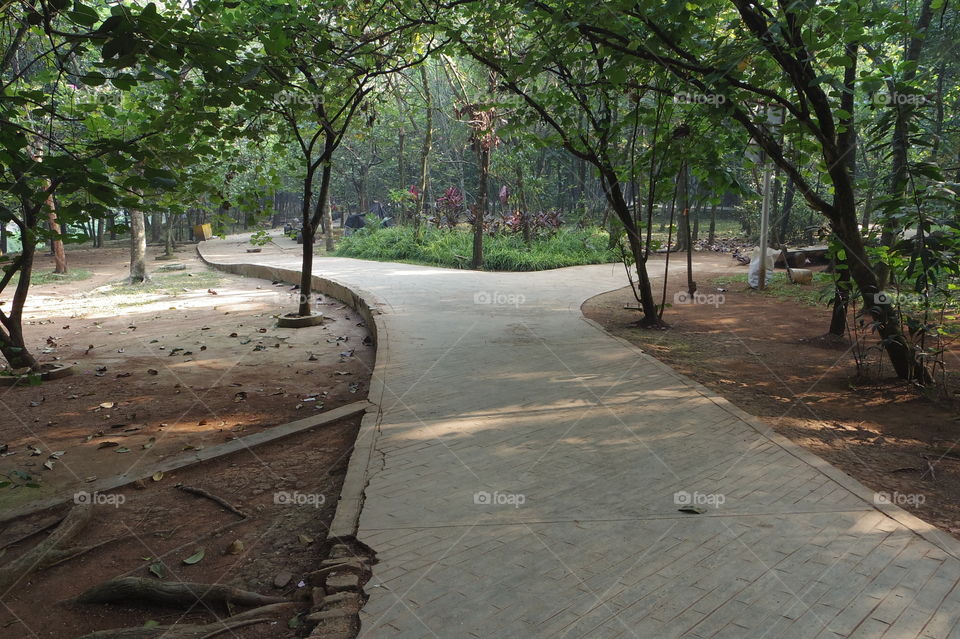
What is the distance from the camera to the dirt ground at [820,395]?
3.90 m

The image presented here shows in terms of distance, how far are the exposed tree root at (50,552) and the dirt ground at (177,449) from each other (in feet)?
0.16

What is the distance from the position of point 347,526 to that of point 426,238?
16.3 meters

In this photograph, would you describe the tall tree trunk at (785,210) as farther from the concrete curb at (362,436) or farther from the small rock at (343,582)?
Result: the small rock at (343,582)

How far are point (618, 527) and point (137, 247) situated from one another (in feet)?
50.5

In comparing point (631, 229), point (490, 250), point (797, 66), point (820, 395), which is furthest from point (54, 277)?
point (820, 395)

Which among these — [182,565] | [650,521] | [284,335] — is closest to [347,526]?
[182,565]

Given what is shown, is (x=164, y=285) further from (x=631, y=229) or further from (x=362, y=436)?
(x=362, y=436)

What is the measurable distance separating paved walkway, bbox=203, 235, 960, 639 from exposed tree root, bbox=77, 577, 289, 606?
60 centimetres

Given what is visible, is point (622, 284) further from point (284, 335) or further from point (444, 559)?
point (444, 559)

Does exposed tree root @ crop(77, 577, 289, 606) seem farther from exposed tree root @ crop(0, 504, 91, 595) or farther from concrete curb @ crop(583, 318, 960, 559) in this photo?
concrete curb @ crop(583, 318, 960, 559)

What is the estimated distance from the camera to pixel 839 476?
371 cm

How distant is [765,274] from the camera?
1201 centimetres

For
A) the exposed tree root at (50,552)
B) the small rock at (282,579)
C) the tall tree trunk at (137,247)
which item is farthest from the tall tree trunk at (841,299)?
the tall tree trunk at (137,247)

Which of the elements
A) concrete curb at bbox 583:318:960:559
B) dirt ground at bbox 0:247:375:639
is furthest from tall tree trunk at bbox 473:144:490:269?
concrete curb at bbox 583:318:960:559
